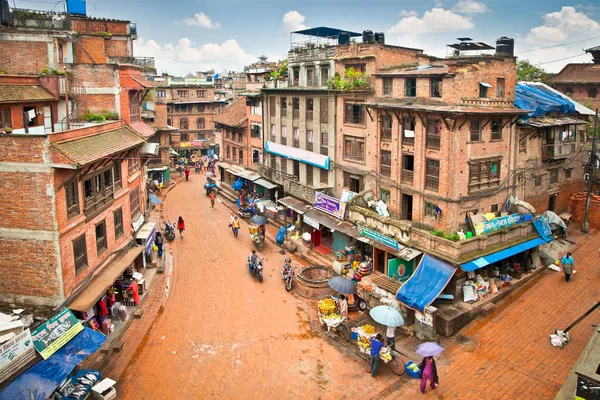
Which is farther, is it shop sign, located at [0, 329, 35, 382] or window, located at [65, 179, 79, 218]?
window, located at [65, 179, 79, 218]

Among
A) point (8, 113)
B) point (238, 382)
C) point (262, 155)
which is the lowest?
point (238, 382)

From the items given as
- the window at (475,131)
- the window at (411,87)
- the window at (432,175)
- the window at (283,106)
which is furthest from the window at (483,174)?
the window at (283,106)

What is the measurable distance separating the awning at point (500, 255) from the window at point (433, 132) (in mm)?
6979

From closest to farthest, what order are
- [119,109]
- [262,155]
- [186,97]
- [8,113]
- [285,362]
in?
[285,362]
[8,113]
[119,109]
[262,155]
[186,97]

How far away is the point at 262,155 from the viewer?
157 ft

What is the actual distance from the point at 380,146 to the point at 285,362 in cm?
1617

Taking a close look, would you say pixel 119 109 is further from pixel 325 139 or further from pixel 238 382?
pixel 238 382

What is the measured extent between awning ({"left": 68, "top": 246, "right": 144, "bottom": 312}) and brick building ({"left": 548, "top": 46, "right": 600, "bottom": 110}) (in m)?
51.6

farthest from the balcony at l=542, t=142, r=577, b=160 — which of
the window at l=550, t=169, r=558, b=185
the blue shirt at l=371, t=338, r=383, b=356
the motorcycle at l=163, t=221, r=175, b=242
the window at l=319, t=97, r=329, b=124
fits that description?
the motorcycle at l=163, t=221, r=175, b=242

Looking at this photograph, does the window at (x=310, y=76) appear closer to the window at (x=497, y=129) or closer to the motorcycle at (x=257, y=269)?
the window at (x=497, y=129)

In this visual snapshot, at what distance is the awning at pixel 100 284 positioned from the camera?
21250 mm

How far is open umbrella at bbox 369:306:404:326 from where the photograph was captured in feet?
72.6

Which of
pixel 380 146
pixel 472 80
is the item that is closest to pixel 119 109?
pixel 380 146

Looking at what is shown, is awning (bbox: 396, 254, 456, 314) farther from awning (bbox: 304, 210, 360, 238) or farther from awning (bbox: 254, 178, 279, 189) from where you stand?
awning (bbox: 254, 178, 279, 189)
